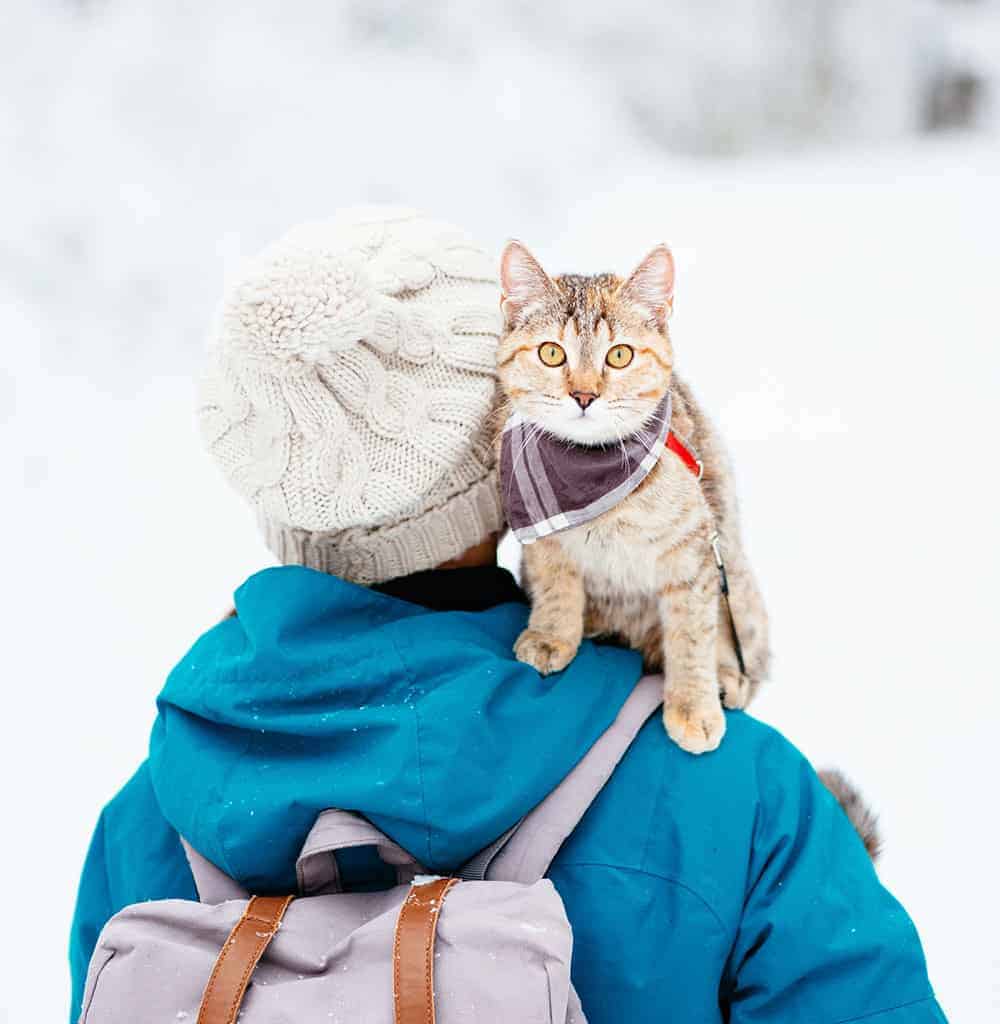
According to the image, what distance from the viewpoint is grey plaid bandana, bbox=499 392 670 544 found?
1.13m

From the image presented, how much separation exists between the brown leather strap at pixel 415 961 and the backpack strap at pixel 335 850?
8cm

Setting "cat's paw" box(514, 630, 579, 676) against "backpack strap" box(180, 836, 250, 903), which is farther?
"cat's paw" box(514, 630, 579, 676)

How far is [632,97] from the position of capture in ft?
12.5

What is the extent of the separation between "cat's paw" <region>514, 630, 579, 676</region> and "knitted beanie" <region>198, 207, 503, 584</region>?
141mm

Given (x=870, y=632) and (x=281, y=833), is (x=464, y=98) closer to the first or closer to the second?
(x=870, y=632)

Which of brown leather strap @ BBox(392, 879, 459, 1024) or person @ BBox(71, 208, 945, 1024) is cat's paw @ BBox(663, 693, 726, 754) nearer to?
person @ BBox(71, 208, 945, 1024)

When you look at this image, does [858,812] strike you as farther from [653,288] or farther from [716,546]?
[653,288]

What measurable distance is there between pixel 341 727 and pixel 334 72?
319 cm

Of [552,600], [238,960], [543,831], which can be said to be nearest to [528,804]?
[543,831]

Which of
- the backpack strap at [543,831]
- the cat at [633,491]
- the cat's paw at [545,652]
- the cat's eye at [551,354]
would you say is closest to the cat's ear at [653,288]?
the cat at [633,491]

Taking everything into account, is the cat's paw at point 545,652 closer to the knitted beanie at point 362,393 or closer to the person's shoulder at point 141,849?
the knitted beanie at point 362,393

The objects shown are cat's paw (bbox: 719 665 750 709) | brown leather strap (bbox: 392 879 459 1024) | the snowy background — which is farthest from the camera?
the snowy background

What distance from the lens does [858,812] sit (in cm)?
139

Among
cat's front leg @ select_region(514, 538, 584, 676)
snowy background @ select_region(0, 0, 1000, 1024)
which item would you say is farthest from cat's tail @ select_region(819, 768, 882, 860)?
snowy background @ select_region(0, 0, 1000, 1024)
